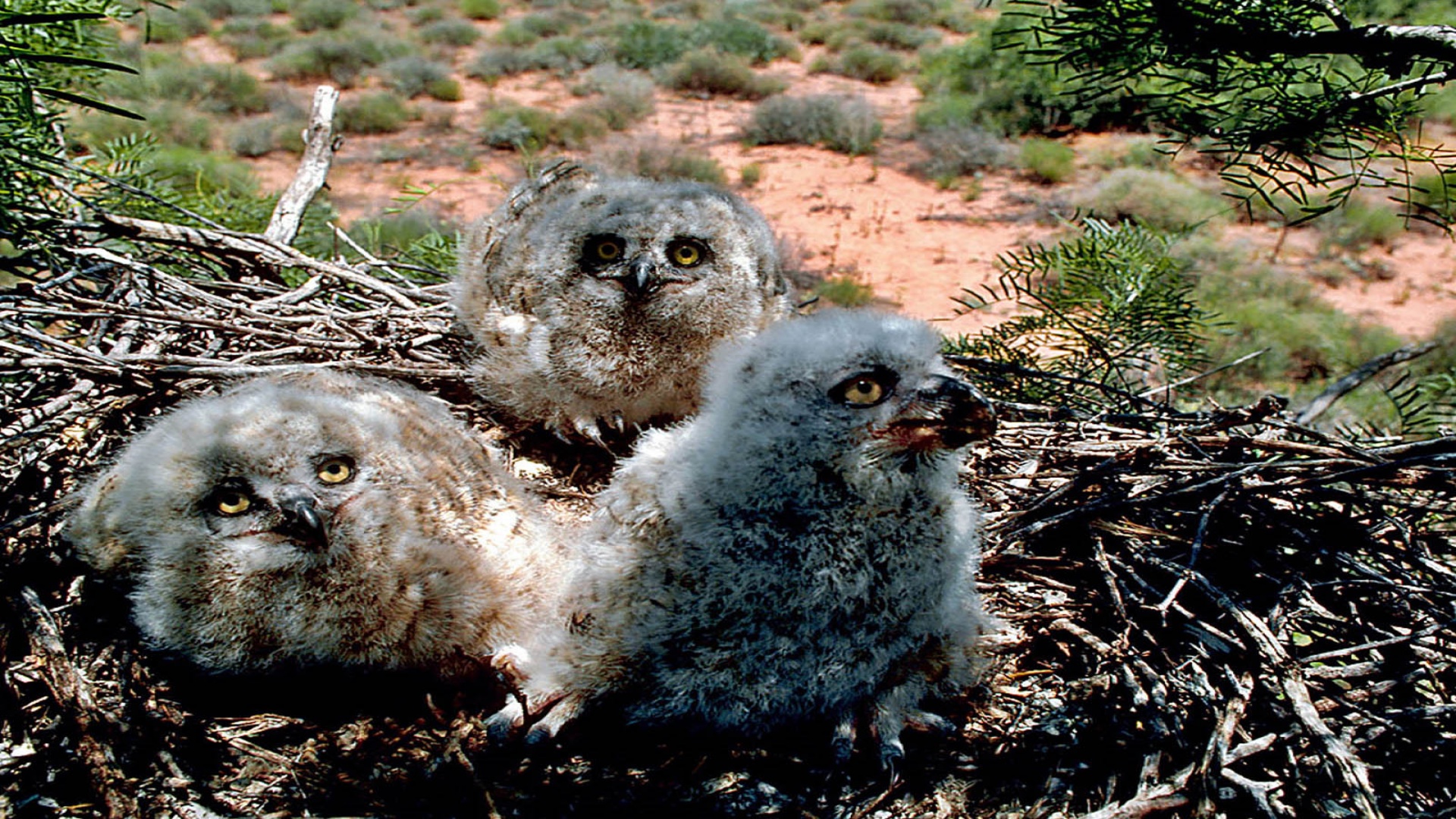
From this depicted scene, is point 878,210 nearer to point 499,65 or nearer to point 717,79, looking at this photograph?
→ point 717,79

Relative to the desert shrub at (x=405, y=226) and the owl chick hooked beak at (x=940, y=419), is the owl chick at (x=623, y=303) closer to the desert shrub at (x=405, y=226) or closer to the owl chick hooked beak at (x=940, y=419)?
the owl chick hooked beak at (x=940, y=419)

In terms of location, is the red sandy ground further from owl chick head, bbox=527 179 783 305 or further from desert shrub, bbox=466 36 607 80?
owl chick head, bbox=527 179 783 305

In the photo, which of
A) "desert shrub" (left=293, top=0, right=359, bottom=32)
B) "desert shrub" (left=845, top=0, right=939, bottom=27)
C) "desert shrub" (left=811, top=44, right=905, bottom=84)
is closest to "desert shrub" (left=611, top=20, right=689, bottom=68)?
"desert shrub" (left=811, top=44, right=905, bottom=84)

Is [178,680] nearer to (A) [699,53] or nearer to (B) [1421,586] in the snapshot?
(B) [1421,586]

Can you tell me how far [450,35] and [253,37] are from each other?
17.7 ft

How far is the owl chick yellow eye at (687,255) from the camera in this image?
Answer: 3250 mm

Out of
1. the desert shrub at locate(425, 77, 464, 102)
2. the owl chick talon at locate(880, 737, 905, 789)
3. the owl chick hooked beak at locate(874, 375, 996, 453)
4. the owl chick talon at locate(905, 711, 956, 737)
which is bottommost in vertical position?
the desert shrub at locate(425, 77, 464, 102)

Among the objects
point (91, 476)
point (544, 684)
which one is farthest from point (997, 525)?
point (91, 476)

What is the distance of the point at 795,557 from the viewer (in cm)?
210

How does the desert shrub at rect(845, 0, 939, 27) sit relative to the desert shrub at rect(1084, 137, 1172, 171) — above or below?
above

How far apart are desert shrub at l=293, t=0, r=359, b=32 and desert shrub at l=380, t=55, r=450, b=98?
20.5ft

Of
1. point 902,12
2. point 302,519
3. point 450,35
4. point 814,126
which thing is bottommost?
point 814,126

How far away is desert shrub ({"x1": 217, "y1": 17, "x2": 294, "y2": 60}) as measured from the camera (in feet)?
82.3

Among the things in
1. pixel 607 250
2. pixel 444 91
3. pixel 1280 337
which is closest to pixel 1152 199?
pixel 1280 337
